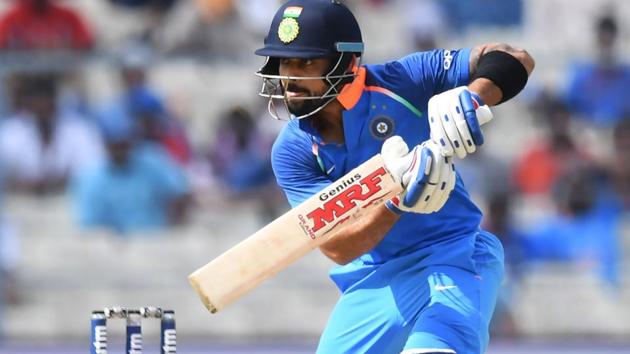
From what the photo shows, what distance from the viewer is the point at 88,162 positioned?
8891 millimetres

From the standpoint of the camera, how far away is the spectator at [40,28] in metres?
9.86

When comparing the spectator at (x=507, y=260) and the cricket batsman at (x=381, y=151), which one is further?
the spectator at (x=507, y=260)

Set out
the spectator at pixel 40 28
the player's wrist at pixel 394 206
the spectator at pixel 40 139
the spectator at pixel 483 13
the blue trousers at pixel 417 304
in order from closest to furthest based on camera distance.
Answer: the player's wrist at pixel 394 206 < the blue trousers at pixel 417 304 < the spectator at pixel 40 139 < the spectator at pixel 40 28 < the spectator at pixel 483 13

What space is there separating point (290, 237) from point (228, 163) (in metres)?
5.02

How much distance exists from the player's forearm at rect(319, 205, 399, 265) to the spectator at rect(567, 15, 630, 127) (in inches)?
199

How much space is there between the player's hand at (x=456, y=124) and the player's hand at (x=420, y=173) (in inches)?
1.4

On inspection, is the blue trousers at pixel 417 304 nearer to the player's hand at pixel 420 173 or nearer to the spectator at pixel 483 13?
the player's hand at pixel 420 173

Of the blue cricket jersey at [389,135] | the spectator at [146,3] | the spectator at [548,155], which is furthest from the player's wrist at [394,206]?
the spectator at [146,3]

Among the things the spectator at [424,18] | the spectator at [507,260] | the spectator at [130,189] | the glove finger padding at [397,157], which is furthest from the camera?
the spectator at [424,18]

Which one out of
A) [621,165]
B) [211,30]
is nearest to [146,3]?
[211,30]

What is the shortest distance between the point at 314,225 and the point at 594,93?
17.4ft

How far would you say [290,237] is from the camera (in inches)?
162

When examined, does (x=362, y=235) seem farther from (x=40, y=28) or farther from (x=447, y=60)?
(x=40, y=28)

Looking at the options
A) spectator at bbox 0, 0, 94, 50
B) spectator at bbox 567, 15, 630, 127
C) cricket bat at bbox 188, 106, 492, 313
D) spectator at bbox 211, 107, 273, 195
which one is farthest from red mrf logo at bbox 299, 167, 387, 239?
spectator at bbox 0, 0, 94, 50
